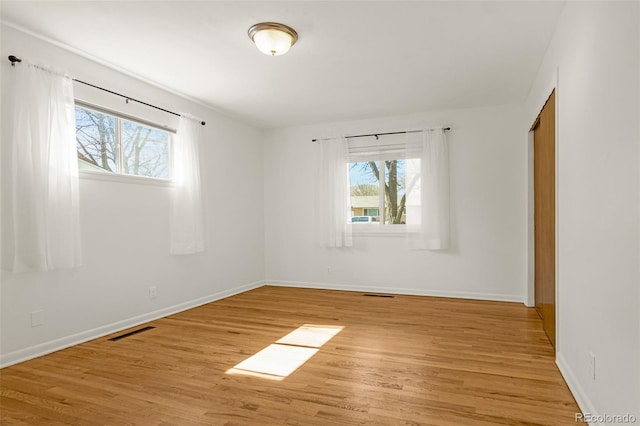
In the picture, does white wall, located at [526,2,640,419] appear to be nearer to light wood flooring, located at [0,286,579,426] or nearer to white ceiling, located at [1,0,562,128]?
light wood flooring, located at [0,286,579,426]

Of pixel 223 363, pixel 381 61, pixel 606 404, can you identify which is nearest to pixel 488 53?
pixel 381 61

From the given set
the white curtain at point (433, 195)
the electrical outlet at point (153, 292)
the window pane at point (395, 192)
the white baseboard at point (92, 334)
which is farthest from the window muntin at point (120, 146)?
the white curtain at point (433, 195)

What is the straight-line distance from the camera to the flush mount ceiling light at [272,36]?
2795 millimetres

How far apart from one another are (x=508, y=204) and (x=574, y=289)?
2.83 m

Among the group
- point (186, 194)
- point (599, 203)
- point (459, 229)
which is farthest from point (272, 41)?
point (459, 229)

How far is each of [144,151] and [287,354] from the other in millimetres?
2606

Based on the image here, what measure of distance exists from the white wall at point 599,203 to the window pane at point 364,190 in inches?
121

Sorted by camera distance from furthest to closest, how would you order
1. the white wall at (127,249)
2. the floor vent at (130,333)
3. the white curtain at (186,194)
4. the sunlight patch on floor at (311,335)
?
1. the white curtain at (186,194)
2. the floor vent at (130,333)
3. the sunlight patch on floor at (311,335)
4. the white wall at (127,249)

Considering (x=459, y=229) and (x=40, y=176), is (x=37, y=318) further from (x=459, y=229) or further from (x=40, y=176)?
(x=459, y=229)

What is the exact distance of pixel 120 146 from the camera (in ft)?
12.3

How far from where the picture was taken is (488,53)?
3.34 metres

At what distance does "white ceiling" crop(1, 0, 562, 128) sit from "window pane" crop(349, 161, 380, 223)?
116 cm

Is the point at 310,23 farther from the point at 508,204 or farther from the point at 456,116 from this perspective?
the point at 508,204

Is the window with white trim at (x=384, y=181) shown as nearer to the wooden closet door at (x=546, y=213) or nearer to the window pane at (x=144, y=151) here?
the wooden closet door at (x=546, y=213)
